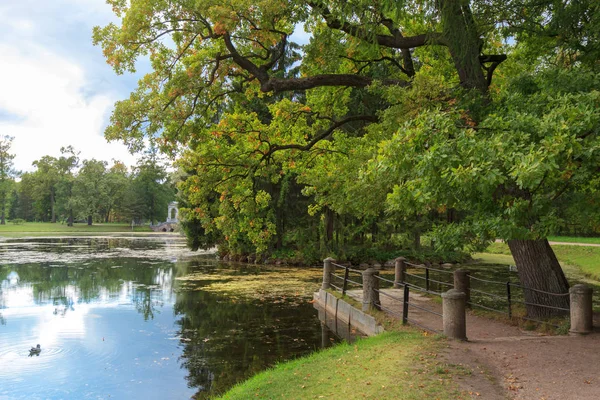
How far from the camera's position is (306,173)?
1955 cm

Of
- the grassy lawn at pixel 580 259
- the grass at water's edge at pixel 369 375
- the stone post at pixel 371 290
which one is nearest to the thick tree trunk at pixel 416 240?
the grassy lawn at pixel 580 259

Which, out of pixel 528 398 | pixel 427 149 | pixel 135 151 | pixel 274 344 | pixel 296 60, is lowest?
pixel 274 344

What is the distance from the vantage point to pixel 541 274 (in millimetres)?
9688

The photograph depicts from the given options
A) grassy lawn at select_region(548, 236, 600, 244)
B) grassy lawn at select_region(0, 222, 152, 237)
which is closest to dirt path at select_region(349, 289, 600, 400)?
grassy lawn at select_region(548, 236, 600, 244)

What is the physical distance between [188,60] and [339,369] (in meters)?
10.0

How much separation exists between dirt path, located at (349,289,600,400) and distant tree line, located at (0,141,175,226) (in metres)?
74.0

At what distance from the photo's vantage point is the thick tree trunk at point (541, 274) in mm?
9648

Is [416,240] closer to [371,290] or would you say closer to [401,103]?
[371,290]

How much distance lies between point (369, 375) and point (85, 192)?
8635 cm

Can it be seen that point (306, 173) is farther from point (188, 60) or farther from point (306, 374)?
point (306, 374)

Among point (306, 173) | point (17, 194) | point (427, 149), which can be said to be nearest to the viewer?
point (427, 149)

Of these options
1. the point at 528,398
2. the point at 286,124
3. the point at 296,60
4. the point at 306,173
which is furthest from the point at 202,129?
the point at 296,60

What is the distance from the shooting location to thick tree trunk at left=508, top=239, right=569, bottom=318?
9648 mm

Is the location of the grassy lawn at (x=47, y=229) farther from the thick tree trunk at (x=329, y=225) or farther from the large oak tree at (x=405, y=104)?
the large oak tree at (x=405, y=104)
